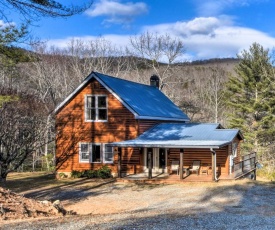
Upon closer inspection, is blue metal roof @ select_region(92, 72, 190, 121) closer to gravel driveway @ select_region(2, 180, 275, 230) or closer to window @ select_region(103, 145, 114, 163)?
window @ select_region(103, 145, 114, 163)

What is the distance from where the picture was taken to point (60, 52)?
167ft

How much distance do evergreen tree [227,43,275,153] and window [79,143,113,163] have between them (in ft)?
72.2

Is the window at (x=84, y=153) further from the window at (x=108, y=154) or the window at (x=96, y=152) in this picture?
the window at (x=108, y=154)

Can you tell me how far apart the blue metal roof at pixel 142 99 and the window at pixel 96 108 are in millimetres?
Answer: 1175

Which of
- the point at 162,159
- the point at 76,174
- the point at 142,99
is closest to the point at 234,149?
the point at 162,159

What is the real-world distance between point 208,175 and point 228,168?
144 cm

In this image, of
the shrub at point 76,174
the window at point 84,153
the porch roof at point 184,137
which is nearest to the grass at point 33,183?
the shrub at point 76,174

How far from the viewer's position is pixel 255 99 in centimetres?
4250

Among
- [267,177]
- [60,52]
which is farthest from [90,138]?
[60,52]

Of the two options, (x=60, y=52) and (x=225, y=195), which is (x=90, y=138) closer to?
(x=225, y=195)

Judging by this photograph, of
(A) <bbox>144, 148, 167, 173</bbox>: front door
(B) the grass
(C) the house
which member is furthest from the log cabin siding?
(B) the grass

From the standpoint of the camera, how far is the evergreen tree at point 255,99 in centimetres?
4175

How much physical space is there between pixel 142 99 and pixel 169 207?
13.4 meters

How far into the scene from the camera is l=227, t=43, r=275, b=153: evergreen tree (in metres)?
41.8
